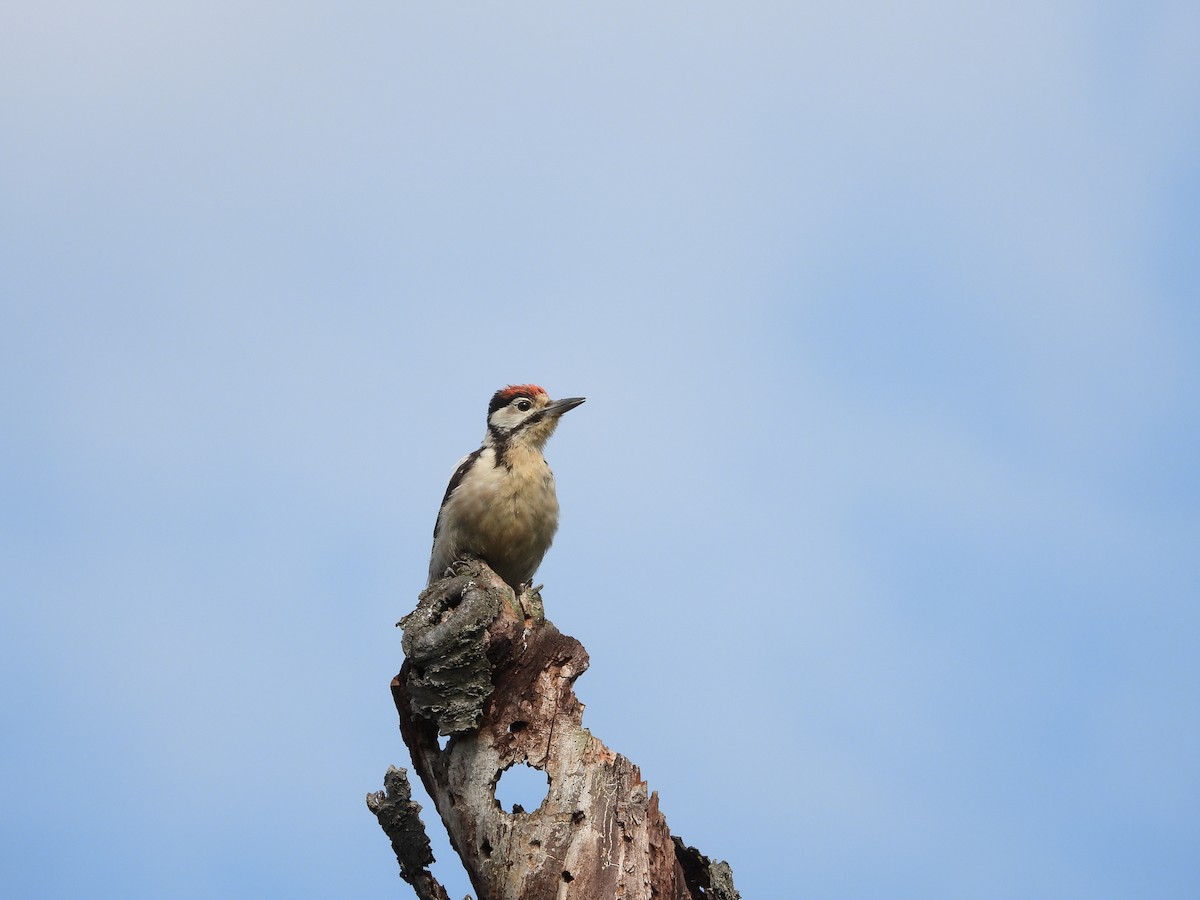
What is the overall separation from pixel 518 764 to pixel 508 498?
2.13 metres

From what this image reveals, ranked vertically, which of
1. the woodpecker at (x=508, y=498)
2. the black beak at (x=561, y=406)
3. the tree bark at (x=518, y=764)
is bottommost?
the tree bark at (x=518, y=764)

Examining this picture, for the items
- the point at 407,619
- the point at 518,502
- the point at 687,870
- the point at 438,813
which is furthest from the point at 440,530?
the point at 687,870

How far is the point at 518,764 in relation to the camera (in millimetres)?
5375

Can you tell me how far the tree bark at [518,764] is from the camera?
5.03 metres

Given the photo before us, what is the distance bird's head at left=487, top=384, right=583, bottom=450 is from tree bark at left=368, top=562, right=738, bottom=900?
5.97 ft

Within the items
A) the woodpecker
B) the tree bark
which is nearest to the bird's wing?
the woodpecker

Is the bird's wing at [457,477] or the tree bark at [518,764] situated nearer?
the tree bark at [518,764]

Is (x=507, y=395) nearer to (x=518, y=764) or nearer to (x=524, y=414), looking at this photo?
(x=524, y=414)

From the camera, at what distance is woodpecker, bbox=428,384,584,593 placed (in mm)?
7188

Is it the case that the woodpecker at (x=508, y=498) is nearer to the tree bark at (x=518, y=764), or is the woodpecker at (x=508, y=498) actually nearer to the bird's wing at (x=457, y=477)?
the bird's wing at (x=457, y=477)

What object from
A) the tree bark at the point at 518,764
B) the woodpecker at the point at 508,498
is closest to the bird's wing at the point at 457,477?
→ the woodpecker at the point at 508,498

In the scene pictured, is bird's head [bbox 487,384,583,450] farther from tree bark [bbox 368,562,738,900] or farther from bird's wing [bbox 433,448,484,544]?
tree bark [bbox 368,562,738,900]

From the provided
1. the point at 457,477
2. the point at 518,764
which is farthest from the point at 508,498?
the point at 518,764

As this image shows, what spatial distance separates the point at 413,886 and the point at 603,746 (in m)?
1.21
